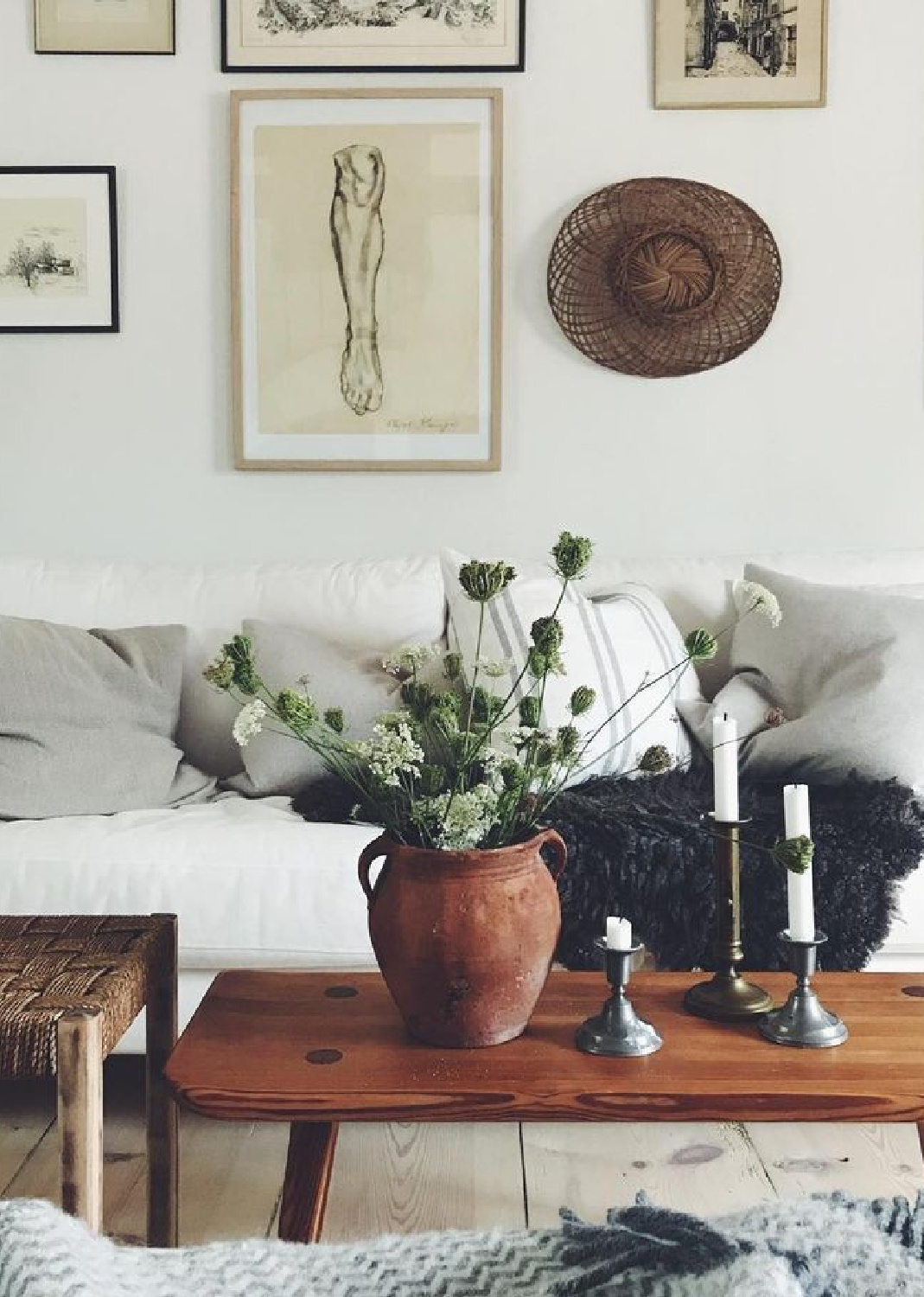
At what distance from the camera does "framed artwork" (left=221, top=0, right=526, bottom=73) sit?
3.18 metres

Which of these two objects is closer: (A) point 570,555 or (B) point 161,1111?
(A) point 570,555

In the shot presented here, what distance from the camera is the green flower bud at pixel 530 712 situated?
1389 millimetres

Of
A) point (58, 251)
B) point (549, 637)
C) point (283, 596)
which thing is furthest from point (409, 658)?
point (58, 251)

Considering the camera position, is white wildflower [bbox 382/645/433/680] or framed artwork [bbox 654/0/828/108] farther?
framed artwork [bbox 654/0/828/108]

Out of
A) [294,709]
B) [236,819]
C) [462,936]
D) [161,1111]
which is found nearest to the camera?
[294,709]

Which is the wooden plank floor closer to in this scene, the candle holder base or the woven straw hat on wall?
the candle holder base

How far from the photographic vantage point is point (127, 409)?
3.27 metres

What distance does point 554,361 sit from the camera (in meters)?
3.26

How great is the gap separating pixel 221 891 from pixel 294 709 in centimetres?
94

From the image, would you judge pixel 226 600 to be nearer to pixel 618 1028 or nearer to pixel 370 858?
pixel 370 858

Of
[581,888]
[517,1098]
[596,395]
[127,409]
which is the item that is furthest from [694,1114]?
[127,409]

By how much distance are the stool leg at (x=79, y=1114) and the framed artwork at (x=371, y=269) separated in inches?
80.7

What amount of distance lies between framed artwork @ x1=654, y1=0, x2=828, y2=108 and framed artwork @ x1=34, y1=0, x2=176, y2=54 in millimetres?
1124

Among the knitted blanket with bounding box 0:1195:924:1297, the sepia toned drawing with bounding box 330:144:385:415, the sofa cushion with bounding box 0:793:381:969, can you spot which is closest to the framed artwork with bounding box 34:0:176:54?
the sepia toned drawing with bounding box 330:144:385:415
